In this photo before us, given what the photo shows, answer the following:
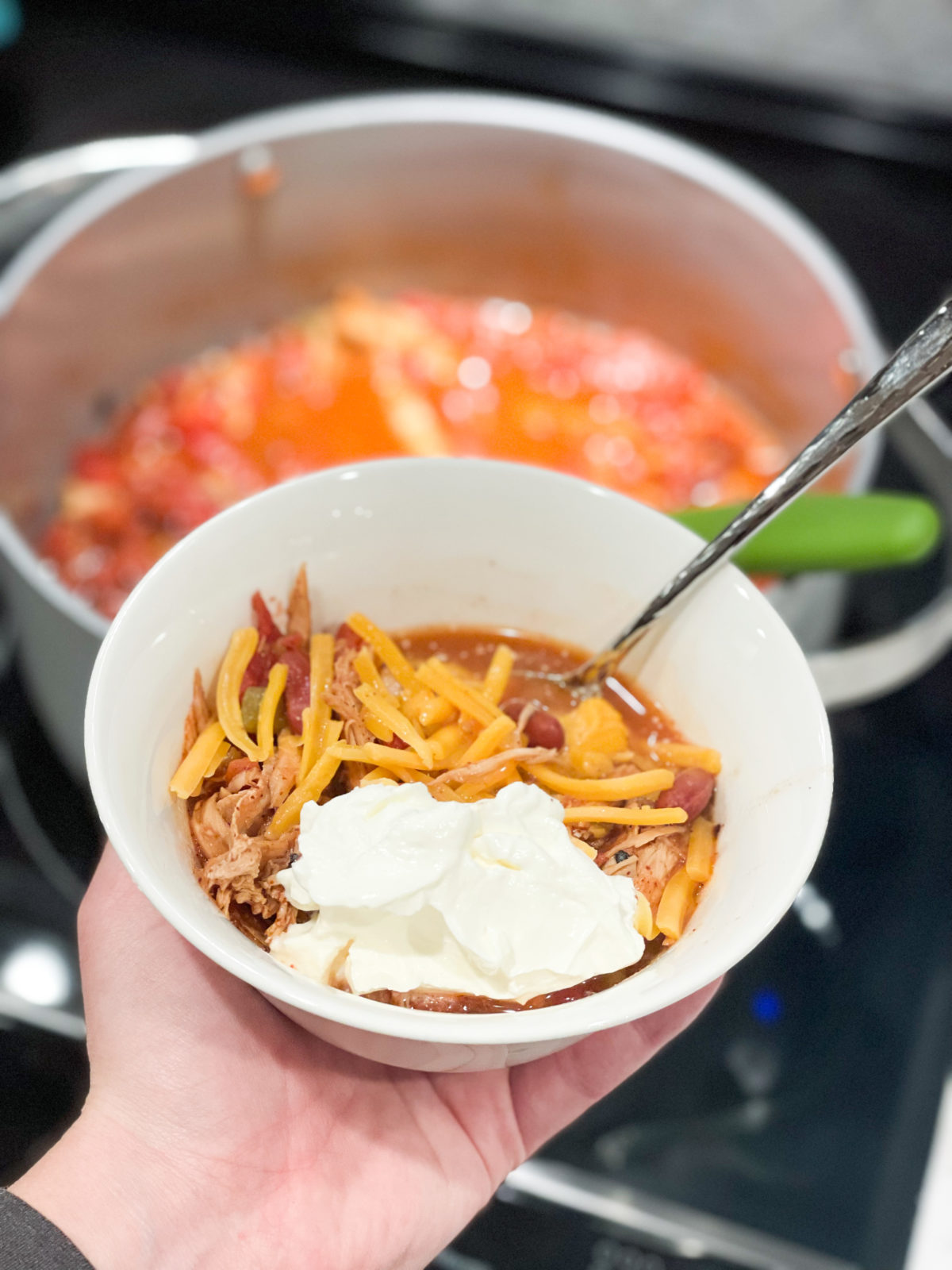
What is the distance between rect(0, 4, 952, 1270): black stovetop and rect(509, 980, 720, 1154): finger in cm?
41

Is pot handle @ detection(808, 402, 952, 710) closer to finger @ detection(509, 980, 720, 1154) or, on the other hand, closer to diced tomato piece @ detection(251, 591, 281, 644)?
finger @ detection(509, 980, 720, 1154)

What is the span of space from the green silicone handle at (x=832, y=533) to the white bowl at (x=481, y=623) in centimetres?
18

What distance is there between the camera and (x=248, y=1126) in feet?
3.41

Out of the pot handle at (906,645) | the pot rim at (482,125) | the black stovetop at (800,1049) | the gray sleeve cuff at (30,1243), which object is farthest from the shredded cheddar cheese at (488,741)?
the pot rim at (482,125)

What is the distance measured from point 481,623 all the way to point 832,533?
1.20 feet

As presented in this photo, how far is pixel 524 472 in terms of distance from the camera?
1.02 metres

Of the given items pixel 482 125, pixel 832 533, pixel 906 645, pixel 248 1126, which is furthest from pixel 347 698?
pixel 482 125

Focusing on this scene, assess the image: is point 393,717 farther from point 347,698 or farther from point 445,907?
point 445,907

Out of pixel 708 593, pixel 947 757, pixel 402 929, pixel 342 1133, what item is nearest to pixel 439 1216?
pixel 342 1133

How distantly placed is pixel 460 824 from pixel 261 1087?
0.39 m

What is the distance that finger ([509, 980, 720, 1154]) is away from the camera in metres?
1.14

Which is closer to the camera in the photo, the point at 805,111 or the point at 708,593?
the point at 708,593

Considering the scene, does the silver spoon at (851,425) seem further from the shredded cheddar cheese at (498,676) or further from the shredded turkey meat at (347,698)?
the shredded turkey meat at (347,698)

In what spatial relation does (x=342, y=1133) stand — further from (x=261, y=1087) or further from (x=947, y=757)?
(x=947, y=757)
